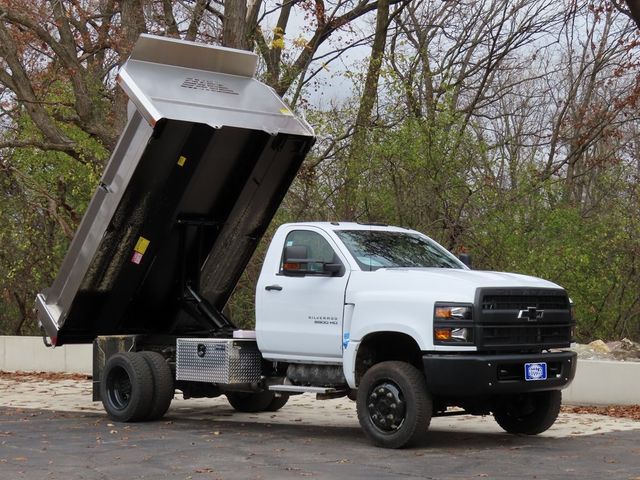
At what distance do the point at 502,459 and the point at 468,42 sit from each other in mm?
19066

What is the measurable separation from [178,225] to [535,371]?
4.58 metres

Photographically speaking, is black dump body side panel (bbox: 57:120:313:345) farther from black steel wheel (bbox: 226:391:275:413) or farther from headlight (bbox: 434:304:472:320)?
headlight (bbox: 434:304:472:320)

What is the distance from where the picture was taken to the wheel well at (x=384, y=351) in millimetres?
10571

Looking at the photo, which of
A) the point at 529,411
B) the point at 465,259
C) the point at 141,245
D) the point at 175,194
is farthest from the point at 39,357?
the point at 529,411

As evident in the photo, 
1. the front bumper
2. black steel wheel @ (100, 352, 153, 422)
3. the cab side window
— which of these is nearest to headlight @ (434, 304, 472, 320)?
the front bumper

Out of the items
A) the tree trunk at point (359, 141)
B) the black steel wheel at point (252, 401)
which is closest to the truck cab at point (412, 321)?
the black steel wheel at point (252, 401)

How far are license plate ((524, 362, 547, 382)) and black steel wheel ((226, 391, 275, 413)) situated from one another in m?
4.24

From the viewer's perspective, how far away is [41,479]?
27.7ft

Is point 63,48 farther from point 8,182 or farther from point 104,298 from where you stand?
point 104,298

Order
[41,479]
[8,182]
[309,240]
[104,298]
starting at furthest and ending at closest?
[8,182] < [104,298] < [309,240] < [41,479]

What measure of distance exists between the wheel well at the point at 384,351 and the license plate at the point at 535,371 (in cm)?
104

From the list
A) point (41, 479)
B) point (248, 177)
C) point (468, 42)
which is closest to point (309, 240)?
point (248, 177)

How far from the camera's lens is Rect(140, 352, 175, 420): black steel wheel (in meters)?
12.1

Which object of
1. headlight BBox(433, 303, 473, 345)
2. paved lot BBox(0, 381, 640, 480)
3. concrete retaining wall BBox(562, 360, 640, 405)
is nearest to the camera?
paved lot BBox(0, 381, 640, 480)
